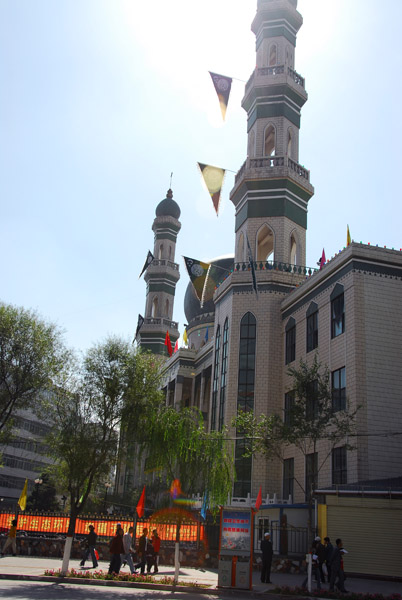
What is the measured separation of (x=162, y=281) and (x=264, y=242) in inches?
1026

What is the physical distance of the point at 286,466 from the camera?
106 feet

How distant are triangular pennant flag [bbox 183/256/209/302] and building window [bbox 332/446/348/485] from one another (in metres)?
13.2

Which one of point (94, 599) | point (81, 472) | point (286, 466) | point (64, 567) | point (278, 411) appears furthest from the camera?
point (278, 411)

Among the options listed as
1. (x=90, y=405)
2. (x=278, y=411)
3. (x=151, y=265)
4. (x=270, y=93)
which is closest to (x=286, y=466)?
(x=278, y=411)

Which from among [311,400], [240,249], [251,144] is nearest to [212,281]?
[240,249]

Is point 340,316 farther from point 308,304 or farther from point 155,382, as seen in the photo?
point 155,382

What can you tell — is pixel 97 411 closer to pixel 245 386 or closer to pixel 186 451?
pixel 186 451

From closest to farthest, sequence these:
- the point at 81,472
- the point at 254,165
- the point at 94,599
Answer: the point at 94,599 → the point at 81,472 → the point at 254,165

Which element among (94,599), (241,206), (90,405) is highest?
(241,206)

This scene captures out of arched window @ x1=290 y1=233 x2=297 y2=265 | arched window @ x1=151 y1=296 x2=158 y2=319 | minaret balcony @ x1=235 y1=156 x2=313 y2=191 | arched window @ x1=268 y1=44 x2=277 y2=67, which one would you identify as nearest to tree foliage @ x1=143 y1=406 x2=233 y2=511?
arched window @ x1=290 y1=233 x2=297 y2=265

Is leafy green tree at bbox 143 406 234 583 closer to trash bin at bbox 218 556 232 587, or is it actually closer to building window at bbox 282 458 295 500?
trash bin at bbox 218 556 232 587

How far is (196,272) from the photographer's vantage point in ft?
121

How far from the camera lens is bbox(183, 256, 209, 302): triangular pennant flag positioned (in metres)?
36.7

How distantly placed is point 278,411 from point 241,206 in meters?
14.5
